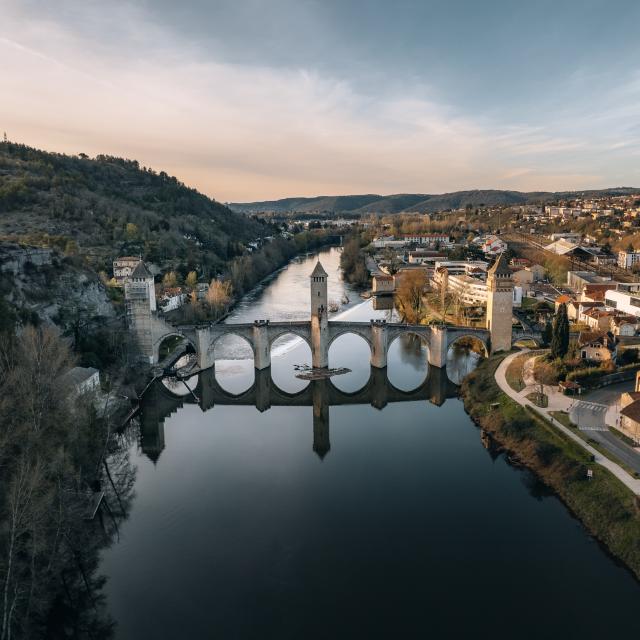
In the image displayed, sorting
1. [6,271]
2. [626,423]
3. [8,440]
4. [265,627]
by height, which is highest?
[6,271]

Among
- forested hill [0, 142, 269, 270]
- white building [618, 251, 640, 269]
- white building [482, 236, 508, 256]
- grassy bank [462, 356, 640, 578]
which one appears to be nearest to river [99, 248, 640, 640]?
grassy bank [462, 356, 640, 578]

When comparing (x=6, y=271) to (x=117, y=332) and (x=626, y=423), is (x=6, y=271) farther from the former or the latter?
(x=626, y=423)

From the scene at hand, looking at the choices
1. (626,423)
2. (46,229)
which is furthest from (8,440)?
(46,229)

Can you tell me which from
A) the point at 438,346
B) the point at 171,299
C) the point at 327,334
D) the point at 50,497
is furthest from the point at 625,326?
the point at 171,299

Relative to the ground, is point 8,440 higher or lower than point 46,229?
lower

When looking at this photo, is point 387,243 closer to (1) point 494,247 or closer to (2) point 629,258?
(1) point 494,247

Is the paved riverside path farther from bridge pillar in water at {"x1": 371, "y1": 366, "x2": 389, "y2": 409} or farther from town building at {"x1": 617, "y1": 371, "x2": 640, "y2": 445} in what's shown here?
bridge pillar in water at {"x1": 371, "y1": 366, "x2": 389, "y2": 409}
